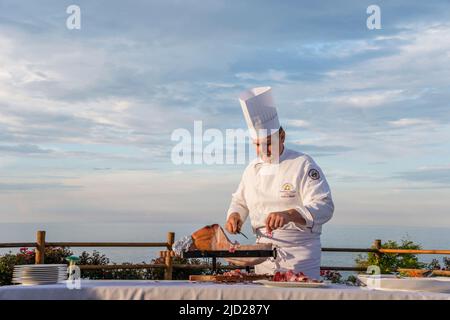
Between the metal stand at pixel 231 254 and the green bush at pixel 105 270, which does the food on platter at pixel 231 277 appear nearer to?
the metal stand at pixel 231 254

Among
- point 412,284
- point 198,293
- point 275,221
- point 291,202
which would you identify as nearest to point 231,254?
point 275,221

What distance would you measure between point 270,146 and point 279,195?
1.04ft

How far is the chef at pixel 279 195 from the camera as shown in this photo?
4.44 meters

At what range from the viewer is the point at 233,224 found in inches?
181

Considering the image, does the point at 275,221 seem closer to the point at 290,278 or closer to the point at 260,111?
the point at 290,278

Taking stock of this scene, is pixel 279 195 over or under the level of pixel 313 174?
under

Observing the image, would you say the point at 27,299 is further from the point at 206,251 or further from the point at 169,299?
the point at 206,251

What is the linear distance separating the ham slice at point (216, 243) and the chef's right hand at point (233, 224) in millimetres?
399

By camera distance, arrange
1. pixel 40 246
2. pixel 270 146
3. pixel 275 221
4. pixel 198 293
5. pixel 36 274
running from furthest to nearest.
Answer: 1. pixel 40 246
2. pixel 270 146
3. pixel 275 221
4. pixel 36 274
5. pixel 198 293

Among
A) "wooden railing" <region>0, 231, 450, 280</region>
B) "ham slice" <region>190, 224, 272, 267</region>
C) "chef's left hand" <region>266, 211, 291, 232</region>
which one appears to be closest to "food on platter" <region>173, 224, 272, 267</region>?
"ham slice" <region>190, 224, 272, 267</region>

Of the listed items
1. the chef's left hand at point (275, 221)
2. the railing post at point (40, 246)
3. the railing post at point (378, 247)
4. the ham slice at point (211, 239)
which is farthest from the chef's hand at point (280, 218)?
the railing post at point (378, 247)

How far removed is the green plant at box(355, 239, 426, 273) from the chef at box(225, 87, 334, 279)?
26.7 feet
